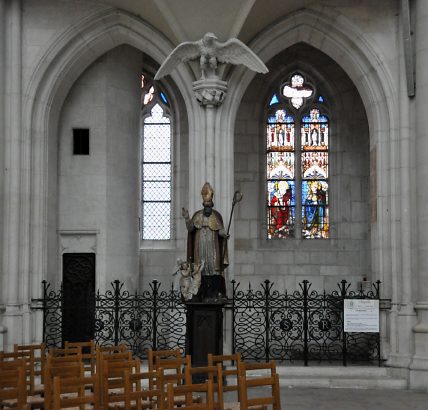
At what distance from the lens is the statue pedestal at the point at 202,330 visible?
1323 cm

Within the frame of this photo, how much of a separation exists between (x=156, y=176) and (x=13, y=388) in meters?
10.4

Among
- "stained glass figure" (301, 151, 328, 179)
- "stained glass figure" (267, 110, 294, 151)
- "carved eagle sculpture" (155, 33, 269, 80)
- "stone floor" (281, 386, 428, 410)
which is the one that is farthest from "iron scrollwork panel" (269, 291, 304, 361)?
"carved eagle sculpture" (155, 33, 269, 80)

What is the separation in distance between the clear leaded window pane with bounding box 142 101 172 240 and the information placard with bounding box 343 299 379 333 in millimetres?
5158

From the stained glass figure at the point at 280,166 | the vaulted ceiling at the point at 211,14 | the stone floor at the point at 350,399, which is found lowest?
the stone floor at the point at 350,399

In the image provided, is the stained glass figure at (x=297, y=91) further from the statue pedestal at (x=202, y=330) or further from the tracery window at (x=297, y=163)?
the statue pedestal at (x=202, y=330)

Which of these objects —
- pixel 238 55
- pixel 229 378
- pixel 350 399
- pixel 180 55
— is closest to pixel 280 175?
pixel 238 55

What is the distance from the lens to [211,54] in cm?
1516

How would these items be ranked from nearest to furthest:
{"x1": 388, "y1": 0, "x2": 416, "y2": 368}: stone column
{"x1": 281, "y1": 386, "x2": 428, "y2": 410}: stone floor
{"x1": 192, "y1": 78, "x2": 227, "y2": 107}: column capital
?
{"x1": 281, "y1": 386, "x2": 428, "y2": 410}: stone floor < {"x1": 388, "y1": 0, "x2": 416, "y2": 368}: stone column < {"x1": 192, "y1": 78, "x2": 227, "y2": 107}: column capital

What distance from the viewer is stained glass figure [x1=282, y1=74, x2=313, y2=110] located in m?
19.2

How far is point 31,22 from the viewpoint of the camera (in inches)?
633

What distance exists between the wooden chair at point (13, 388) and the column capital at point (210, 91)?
714cm

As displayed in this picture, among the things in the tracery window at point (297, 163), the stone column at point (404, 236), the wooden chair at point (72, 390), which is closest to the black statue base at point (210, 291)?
the stone column at point (404, 236)

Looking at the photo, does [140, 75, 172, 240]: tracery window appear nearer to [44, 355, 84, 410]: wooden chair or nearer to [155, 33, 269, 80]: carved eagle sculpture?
[155, 33, 269, 80]: carved eagle sculpture

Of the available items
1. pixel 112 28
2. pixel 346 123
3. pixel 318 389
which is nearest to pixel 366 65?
pixel 346 123
